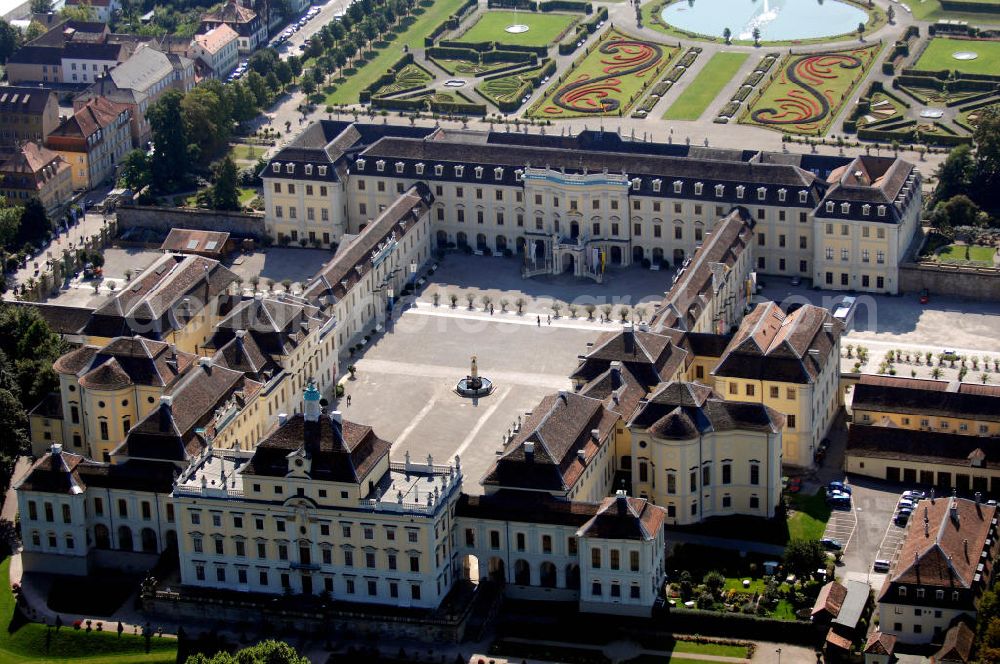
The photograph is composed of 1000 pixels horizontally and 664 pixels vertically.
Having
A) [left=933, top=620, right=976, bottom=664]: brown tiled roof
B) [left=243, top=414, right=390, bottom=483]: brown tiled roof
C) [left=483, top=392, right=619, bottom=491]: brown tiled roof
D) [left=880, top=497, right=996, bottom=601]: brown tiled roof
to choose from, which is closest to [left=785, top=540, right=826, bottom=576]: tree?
[left=880, top=497, right=996, bottom=601]: brown tiled roof

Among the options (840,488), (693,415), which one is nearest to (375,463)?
(693,415)

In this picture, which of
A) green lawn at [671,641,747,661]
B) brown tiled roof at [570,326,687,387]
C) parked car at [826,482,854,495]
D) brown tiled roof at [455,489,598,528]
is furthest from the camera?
brown tiled roof at [570,326,687,387]

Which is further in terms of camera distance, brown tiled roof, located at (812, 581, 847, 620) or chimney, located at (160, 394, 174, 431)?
chimney, located at (160, 394, 174, 431)

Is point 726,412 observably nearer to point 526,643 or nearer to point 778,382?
point 778,382

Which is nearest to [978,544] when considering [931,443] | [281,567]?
[931,443]

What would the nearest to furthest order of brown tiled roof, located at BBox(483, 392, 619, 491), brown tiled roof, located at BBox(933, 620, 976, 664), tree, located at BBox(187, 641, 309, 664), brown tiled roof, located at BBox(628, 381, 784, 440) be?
brown tiled roof, located at BBox(933, 620, 976, 664)
tree, located at BBox(187, 641, 309, 664)
brown tiled roof, located at BBox(483, 392, 619, 491)
brown tiled roof, located at BBox(628, 381, 784, 440)

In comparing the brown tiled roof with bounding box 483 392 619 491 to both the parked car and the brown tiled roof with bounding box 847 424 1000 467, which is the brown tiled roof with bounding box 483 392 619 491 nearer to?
the parked car
